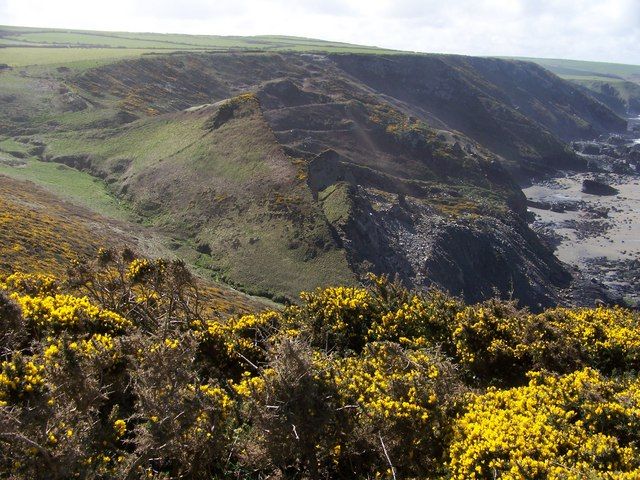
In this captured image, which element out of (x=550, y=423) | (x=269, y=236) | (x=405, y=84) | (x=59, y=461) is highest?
(x=405, y=84)

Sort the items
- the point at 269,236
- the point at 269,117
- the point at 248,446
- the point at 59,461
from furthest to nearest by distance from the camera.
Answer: the point at 269,117 → the point at 269,236 → the point at 248,446 → the point at 59,461

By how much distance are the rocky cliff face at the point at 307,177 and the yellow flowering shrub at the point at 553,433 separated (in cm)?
737

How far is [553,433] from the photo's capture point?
344 inches

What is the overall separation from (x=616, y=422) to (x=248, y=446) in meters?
6.67

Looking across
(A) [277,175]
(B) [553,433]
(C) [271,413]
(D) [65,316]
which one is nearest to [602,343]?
(B) [553,433]

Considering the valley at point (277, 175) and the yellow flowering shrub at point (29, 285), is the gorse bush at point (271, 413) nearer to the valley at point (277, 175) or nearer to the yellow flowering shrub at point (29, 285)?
the yellow flowering shrub at point (29, 285)

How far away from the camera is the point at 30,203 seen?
113 ft

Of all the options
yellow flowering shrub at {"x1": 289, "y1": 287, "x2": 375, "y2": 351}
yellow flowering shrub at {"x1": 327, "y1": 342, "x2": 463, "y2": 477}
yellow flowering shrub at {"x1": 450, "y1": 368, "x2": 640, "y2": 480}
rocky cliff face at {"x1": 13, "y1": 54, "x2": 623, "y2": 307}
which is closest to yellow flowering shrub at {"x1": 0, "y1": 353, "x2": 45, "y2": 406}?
yellow flowering shrub at {"x1": 327, "y1": 342, "x2": 463, "y2": 477}

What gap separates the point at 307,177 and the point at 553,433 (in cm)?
3912

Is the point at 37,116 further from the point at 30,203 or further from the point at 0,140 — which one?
the point at 30,203

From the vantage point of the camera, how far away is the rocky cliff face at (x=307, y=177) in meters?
40.7

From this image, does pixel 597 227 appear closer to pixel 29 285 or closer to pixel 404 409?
pixel 404 409

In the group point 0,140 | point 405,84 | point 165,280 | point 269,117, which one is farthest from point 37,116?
point 405,84

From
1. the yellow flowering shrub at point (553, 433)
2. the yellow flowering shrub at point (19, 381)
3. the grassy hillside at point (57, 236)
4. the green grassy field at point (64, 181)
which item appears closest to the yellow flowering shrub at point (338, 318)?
the yellow flowering shrub at point (553, 433)
